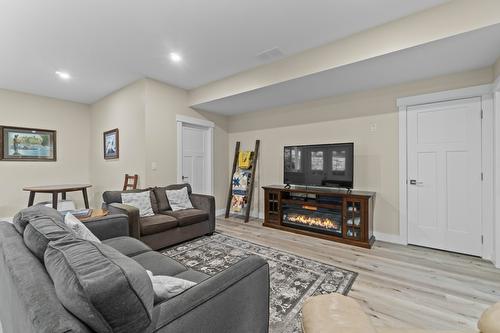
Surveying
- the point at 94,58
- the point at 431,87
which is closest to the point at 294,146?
the point at 431,87

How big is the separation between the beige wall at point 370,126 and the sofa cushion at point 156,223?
2278 mm

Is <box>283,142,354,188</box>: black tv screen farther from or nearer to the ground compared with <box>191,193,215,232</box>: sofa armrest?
farther from the ground

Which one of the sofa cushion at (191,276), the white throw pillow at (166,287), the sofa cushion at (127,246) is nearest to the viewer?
the white throw pillow at (166,287)

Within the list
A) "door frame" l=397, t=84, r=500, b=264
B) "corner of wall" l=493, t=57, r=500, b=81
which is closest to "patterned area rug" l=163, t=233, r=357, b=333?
"door frame" l=397, t=84, r=500, b=264

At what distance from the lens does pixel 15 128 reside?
4.44m

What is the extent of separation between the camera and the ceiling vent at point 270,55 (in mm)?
Result: 2963

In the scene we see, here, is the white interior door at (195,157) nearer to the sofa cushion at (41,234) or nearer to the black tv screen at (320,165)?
the black tv screen at (320,165)

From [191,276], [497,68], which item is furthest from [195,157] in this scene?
[497,68]

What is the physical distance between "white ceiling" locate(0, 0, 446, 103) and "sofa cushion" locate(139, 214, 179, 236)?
220 centimetres

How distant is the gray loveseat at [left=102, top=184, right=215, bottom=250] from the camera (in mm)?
2792

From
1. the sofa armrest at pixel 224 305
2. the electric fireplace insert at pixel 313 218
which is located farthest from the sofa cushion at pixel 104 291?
the electric fireplace insert at pixel 313 218

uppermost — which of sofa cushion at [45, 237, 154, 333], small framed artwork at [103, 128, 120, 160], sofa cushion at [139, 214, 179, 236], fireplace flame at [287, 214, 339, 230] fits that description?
small framed artwork at [103, 128, 120, 160]

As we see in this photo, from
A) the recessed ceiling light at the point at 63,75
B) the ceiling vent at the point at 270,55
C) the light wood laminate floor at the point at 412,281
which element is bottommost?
the light wood laminate floor at the point at 412,281

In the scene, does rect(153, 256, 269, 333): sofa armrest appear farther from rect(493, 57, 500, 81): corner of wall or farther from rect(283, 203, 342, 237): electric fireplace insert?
rect(493, 57, 500, 81): corner of wall
